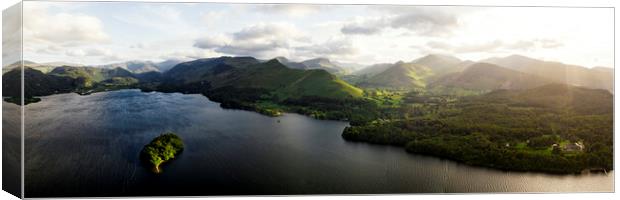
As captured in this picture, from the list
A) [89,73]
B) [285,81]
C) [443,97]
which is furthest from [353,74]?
[89,73]

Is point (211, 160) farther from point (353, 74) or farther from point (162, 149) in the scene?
point (353, 74)

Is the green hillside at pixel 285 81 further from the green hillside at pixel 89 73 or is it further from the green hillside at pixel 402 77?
the green hillside at pixel 89 73

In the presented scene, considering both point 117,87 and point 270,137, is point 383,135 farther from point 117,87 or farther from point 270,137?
point 117,87

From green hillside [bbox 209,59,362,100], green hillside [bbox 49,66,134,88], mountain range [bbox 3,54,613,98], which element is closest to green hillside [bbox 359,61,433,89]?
mountain range [bbox 3,54,613,98]

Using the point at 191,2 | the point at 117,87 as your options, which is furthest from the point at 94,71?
the point at 191,2

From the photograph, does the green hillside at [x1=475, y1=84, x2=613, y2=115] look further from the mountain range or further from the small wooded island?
the small wooded island
